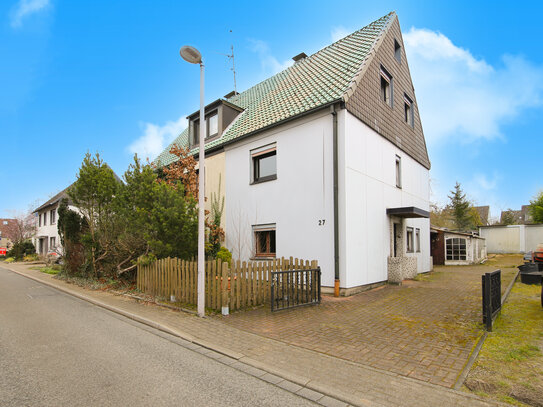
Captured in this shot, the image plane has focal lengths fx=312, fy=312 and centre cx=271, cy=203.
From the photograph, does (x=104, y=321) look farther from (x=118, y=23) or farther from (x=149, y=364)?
(x=118, y=23)

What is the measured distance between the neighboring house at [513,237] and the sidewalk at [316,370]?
109ft

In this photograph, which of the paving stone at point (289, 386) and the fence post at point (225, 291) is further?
the fence post at point (225, 291)

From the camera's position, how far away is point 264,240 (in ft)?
39.0

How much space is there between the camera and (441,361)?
4.26 m

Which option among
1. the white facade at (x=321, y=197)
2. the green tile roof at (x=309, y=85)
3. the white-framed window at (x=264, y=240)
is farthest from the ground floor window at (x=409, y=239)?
the green tile roof at (x=309, y=85)

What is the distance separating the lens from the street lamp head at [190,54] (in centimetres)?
677

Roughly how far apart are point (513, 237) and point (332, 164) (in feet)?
99.0

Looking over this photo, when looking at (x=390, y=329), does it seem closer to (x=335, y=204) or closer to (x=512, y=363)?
(x=512, y=363)

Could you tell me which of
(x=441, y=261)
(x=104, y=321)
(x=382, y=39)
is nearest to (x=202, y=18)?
(x=382, y=39)

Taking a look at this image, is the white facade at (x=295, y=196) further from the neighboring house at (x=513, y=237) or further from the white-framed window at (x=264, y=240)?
the neighboring house at (x=513, y=237)

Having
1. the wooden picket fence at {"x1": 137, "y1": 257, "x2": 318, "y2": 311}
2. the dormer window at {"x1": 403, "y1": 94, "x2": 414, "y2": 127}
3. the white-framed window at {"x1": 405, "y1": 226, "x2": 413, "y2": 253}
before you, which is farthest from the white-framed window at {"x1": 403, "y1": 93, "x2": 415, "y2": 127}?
the wooden picket fence at {"x1": 137, "y1": 257, "x2": 318, "y2": 311}

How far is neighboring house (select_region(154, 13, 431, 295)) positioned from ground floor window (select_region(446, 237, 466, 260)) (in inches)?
281

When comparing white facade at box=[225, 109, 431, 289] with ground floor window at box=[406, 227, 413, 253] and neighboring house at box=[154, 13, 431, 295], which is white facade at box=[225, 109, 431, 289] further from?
ground floor window at box=[406, 227, 413, 253]

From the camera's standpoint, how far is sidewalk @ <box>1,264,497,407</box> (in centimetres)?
329
